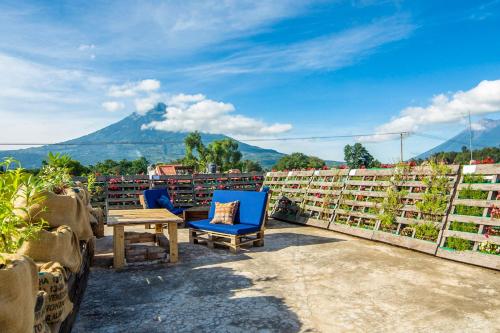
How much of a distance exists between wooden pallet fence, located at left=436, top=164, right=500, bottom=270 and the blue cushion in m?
3.22

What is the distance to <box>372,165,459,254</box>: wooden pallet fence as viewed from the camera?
6.59 metres

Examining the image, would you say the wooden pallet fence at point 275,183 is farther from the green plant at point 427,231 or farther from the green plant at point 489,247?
the green plant at point 489,247

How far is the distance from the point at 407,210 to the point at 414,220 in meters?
0.32

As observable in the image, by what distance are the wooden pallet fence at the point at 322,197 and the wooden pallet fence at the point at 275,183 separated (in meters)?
1.52

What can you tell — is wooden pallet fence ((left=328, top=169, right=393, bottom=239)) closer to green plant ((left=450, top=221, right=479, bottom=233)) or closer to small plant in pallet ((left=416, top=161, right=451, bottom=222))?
small plant in pallet ((left=416, top=161, right=451, bottom=222))

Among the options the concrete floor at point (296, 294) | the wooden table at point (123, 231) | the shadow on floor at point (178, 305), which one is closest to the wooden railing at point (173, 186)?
the wooden table at point (123, 231)

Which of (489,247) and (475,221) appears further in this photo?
(475,221)

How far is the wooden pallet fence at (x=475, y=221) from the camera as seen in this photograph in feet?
18.6

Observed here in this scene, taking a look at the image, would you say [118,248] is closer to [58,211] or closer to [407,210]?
[58,211]

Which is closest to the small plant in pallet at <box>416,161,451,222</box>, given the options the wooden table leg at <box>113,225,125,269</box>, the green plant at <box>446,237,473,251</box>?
the green plant at <box>446,237,473,251</box>

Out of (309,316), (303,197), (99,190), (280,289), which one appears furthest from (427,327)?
(99,190)

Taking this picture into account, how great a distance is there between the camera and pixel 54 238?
10.2ft

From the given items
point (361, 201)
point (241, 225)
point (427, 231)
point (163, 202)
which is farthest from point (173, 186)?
point (427, 231)

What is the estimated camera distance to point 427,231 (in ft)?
21.9
